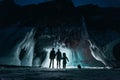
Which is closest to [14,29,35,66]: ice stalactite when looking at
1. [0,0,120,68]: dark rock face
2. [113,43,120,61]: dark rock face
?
[0,0,120,68]: dark rock face

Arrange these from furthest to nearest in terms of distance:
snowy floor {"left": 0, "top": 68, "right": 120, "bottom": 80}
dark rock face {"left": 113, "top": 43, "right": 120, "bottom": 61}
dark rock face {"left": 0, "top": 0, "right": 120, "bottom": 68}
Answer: dark rock face {"left": 0, "top": 0, "right": 120, "bottom": 68} → dark rock face {"left": 113, "top": 43, "right": 120, "bottom": 61} → snowy floor {"left": 0, "top": 68, "right": 120, "bottom": 80}

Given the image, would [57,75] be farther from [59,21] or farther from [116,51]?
[59,21]

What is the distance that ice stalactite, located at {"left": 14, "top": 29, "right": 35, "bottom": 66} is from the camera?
30.9 metres

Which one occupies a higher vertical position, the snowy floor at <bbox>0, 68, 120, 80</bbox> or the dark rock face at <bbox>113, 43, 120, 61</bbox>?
the dark rock face at <bbox>113, 43, 120, 61</bbox>

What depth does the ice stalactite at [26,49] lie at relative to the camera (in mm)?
30859

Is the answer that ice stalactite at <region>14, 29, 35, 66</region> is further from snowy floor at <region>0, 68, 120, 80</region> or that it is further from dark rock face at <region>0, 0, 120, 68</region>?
snowy floor at <region>0, 68, 120, 80</region>

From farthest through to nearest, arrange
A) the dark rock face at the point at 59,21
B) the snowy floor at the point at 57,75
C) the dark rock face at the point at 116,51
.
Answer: the dark rock face at the point at 59,21, the dark rock face at the point at 116,51, the snowy floor at the point at 57,75

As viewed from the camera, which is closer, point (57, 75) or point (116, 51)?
point (57, 75)

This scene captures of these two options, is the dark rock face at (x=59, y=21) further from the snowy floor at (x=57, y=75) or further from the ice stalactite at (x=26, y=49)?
the snowy floor at (x=57, y=75)

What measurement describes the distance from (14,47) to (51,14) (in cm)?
605

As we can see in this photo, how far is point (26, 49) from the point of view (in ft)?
106

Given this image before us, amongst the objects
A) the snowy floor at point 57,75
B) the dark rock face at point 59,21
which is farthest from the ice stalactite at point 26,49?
the snowy floor at point 57,75

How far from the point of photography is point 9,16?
31.9 m

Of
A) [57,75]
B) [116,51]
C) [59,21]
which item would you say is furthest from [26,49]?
[57,75]
